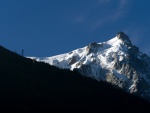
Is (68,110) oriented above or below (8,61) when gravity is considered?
below

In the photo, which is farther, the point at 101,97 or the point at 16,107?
the point at 101,97

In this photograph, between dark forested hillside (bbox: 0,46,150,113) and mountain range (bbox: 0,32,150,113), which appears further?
dark forested hillside (bbox: 0,46,150,113)

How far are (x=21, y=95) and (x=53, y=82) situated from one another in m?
30.4

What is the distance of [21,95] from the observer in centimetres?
14362

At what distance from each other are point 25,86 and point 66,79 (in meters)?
30.0

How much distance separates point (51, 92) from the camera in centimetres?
15912

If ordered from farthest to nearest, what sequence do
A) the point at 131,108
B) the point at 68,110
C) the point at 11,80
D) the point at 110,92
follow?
the point at 110,92 < the point at 131,108 < the point at 11,80 < the point at 68,110

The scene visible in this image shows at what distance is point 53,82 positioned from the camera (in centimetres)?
17288

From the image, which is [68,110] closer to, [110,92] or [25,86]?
[25,86]

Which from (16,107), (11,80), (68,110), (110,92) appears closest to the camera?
(16,107)

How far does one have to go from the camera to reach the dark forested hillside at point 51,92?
5512 inches

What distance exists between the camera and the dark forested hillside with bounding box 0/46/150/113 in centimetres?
14000

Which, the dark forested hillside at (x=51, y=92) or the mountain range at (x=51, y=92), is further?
the dark forested hillside at (x=51, y=92)

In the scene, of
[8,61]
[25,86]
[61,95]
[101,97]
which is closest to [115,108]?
[101,97]
